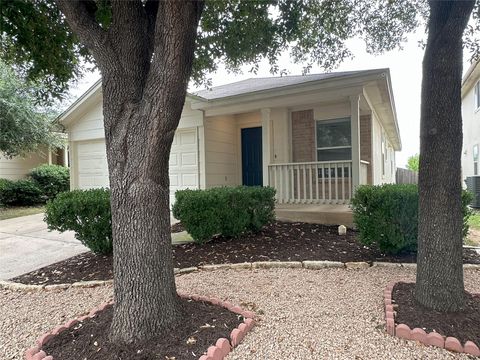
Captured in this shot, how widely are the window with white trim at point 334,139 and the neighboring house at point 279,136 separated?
0.08ft

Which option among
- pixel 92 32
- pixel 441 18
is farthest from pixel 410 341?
pixel 92 32

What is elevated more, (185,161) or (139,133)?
(185,161)

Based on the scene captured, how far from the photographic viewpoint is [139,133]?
2.37 m

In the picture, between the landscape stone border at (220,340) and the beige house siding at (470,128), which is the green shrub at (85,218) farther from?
the beige house siding at (470,128)

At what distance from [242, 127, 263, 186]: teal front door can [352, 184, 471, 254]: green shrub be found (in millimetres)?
5192

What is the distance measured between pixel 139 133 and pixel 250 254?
10.1ft

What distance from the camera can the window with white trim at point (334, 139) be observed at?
26.3 feet

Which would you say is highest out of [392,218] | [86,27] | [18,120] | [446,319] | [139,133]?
[18,120]

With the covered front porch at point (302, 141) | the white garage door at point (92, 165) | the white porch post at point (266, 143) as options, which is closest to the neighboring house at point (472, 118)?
the covered front porch at point (302, 141)

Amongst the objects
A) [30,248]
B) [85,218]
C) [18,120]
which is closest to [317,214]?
[85,218]

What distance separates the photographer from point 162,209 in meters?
2.48

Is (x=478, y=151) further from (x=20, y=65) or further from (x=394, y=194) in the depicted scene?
(x=20, y=65)

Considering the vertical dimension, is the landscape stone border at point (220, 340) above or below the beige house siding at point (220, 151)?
below

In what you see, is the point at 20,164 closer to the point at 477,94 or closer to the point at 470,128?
the point at 477,94
